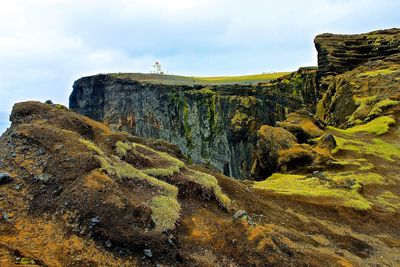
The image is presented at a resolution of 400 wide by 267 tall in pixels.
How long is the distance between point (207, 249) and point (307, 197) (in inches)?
720

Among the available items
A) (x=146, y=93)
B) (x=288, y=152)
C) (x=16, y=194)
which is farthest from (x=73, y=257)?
(x=146, y=93)

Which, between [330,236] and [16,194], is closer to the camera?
[16,194]

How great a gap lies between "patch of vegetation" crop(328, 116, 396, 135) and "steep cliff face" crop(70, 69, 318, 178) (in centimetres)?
1863

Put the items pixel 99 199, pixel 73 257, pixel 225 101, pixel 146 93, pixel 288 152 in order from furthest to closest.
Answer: pixel 146 93, pixel 225 101, pixel 288 152, pixel 99 199, pixel 73 257

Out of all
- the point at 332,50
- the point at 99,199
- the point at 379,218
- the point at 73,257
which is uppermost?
the point at 332,50

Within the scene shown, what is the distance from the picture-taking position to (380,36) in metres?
78.1

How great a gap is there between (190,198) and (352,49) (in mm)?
66030

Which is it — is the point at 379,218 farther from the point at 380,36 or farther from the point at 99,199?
the point at 380,36

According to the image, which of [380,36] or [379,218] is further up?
[380,36]

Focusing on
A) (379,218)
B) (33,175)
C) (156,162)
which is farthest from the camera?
(379,218)

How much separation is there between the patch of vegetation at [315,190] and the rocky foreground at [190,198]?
0.16m

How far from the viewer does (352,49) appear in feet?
254

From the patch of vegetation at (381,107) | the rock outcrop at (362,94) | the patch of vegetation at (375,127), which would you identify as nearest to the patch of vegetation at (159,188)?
the patch of vegetation at (375,127)

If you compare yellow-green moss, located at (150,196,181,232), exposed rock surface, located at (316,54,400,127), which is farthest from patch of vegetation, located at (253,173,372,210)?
exposed rock surface, located at (316,54,400,127)
